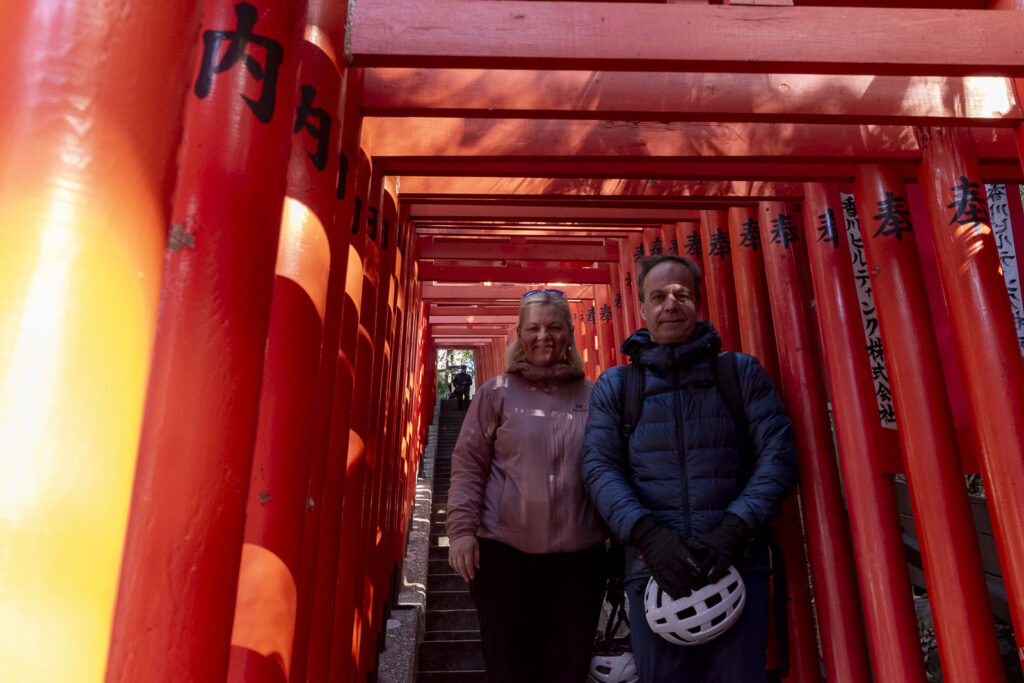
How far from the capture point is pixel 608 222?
4195mm

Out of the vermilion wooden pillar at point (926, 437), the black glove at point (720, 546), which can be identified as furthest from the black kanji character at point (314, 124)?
the vermilion wooden pillar at point (926, 437)

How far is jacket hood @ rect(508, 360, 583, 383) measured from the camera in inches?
97.7

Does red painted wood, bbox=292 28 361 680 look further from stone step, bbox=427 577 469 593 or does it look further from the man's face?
stone step, bbox=427 577 469 593

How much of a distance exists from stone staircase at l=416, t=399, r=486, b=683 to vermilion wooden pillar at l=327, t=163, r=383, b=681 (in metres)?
1.76

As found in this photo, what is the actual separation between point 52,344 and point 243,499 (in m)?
0.43

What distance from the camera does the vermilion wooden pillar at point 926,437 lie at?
2.28 metres

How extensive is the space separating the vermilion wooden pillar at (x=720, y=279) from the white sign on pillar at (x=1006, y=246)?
4.40ft

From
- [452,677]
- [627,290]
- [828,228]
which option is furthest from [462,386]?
[828,228]

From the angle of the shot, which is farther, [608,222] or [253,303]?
[608,222]

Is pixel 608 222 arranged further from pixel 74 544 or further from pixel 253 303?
pixel 74 544

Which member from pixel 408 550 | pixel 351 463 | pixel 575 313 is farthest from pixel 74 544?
pixel 575 313

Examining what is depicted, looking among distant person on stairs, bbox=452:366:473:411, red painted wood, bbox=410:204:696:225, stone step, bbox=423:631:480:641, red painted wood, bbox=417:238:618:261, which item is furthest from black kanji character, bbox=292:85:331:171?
distant person on stairs, bbox=452:366:473:411

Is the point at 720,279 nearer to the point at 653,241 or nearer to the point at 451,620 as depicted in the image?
the point at 653,241

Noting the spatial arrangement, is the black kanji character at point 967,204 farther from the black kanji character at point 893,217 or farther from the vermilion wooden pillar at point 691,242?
the vermilion wooden pillar at point 691,242
